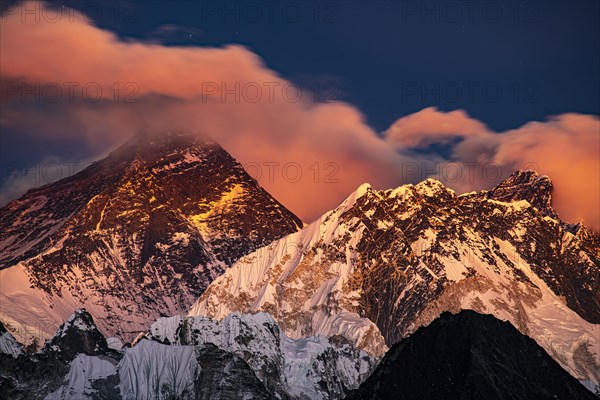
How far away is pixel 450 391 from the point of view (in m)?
200

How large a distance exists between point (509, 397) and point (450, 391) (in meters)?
7.72

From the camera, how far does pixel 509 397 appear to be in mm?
198375
